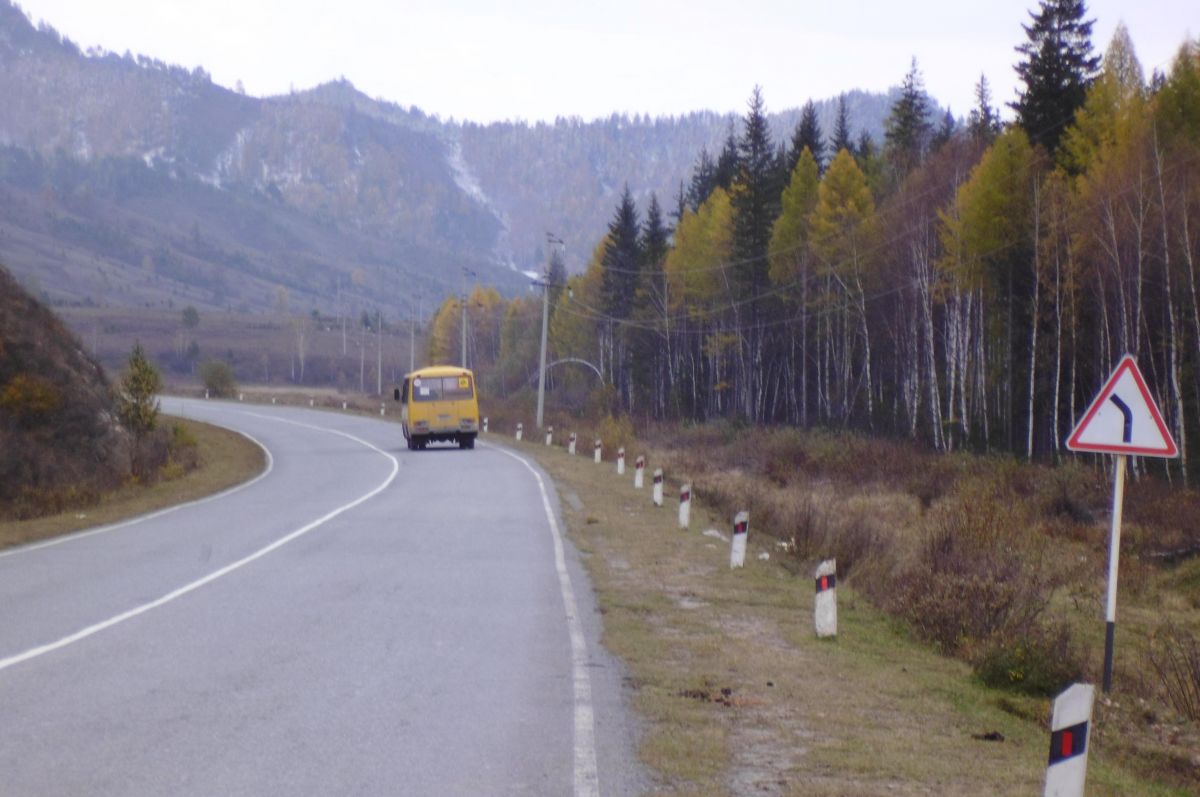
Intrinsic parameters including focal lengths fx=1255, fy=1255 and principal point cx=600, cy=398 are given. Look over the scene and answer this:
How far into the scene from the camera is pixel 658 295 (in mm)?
79500

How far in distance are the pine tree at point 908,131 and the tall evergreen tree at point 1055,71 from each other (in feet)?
67.6

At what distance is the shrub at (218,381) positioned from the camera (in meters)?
98.9

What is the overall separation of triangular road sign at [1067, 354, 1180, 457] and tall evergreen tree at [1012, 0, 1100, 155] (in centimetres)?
3774

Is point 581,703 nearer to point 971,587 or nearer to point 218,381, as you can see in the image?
point 971,587

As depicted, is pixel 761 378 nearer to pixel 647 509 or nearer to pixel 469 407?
pixel 469 407

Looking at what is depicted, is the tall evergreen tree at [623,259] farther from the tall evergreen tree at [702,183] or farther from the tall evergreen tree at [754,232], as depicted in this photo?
the tall evergreen tree at [754,232]

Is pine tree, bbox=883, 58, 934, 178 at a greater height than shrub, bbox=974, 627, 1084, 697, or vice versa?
pine tree, bbox=883, 58, 934, 178

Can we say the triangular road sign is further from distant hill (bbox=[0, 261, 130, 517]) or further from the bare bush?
distant hill (bbox=[0, 261, 130, 517])

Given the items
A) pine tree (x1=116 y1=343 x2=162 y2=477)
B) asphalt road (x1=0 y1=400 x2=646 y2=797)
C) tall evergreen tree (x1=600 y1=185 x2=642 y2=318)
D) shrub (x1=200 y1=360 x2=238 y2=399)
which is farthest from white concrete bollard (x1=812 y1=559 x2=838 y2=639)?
shrub (x1=200 y1=360 x2=238 y2=399)

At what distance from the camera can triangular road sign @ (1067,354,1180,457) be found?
1005cm

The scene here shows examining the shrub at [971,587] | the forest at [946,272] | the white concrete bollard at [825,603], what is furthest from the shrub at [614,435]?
the white concrete bollard at [825,603]

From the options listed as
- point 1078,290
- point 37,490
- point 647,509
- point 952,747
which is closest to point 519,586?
point 952,747

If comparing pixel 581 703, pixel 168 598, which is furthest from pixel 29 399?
pixel 581 703

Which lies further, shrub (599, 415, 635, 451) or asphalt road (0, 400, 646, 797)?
shrub (599, 415, 635, 451)
